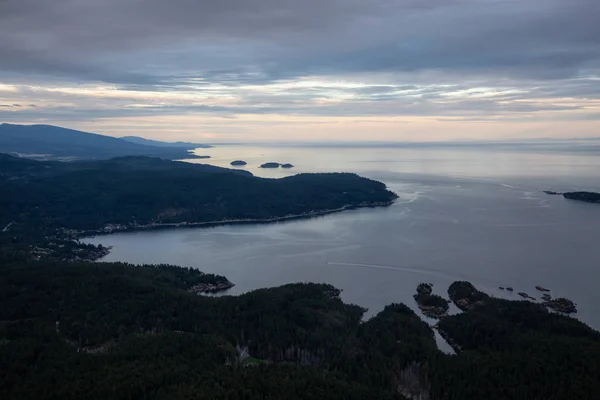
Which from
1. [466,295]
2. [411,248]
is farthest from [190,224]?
[466,295]

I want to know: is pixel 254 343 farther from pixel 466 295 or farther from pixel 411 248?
pixel 411 248

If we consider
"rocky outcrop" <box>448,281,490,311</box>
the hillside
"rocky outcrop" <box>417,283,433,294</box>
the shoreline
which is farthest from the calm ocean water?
the hillside

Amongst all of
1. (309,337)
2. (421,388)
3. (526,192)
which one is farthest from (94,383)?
(526,192)

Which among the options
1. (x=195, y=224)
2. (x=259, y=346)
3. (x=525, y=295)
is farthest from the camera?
(x=195, y=224)

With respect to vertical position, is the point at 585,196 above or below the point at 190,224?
above

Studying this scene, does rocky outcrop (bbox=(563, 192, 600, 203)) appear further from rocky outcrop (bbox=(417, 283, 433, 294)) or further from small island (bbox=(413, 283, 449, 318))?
small island (bbox=(413, 283, 449, 318))

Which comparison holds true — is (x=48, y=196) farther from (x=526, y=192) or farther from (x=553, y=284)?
(x=526, y=192)

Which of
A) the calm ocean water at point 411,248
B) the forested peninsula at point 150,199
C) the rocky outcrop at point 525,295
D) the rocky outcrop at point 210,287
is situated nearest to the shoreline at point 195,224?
the forested peninsula at point 150,199

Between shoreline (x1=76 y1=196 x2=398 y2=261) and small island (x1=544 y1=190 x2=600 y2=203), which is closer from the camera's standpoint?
shoreline (x1=76 y1=196 x2=398 y2=261)

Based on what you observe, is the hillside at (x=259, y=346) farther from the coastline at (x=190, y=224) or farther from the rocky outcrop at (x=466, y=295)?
the coastline at (x=190, y=224)

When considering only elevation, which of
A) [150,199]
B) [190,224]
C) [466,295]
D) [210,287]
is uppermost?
[150,199]

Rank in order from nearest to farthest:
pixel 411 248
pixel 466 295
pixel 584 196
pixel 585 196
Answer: pixel 466 295
pixel 411 248
pixel 585 196
pixel 584 196

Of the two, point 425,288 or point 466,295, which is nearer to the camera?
point 466,295
